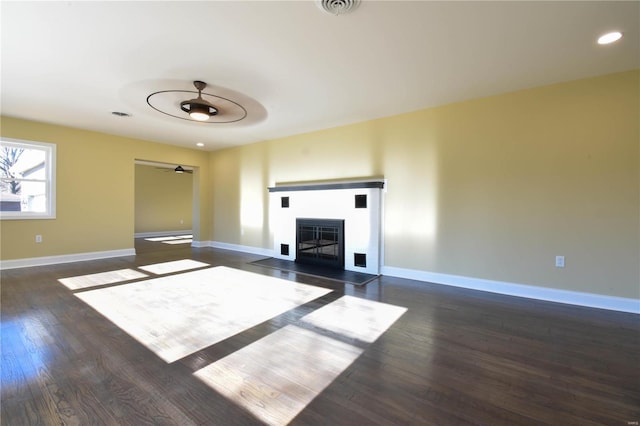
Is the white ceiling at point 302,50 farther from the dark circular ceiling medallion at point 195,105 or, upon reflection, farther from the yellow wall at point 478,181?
the yellow wall at point 478,181

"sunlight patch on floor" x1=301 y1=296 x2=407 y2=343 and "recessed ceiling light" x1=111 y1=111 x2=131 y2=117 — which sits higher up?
"recessed ceiling light" x1=111 y1=111 x2=131 y2=117

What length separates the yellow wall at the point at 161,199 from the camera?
8.98 meters

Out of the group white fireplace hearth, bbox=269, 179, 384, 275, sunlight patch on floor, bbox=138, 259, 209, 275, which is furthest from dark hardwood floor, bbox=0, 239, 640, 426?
white fireplace hearth, bbox=269, 179, 384, 275

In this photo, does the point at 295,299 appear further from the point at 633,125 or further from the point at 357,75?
the point at 633,125

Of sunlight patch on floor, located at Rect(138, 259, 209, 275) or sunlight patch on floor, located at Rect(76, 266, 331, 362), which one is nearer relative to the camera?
sunlight patch on floor, located at Rect(76, 266, 331, 362)

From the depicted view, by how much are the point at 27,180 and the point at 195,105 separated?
3901 mm

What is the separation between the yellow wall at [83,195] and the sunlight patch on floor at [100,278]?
5.07 feet

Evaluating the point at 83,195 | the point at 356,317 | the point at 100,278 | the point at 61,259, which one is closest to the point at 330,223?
the point at 356,317

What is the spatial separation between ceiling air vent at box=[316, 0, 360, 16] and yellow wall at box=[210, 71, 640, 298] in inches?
96.4

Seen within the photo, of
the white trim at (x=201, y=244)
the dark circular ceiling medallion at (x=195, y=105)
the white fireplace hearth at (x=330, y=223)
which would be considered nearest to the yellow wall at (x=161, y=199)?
the white trim at (x=201, y=244)

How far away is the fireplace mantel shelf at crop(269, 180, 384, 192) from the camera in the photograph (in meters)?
4.36

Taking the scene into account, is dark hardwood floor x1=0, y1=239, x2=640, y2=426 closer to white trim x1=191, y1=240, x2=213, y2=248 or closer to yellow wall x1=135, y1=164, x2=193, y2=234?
white trim x1=191, y1=240, x2=213, y2=248

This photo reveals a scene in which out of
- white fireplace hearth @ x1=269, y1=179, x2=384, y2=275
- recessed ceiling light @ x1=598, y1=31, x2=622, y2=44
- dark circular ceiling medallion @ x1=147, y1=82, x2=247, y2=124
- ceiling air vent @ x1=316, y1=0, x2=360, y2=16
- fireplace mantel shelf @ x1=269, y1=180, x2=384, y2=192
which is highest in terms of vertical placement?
recessed ceiling light @ x1=598, y1=31, x2=622, y2=44

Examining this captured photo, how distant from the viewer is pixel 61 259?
5012mm
